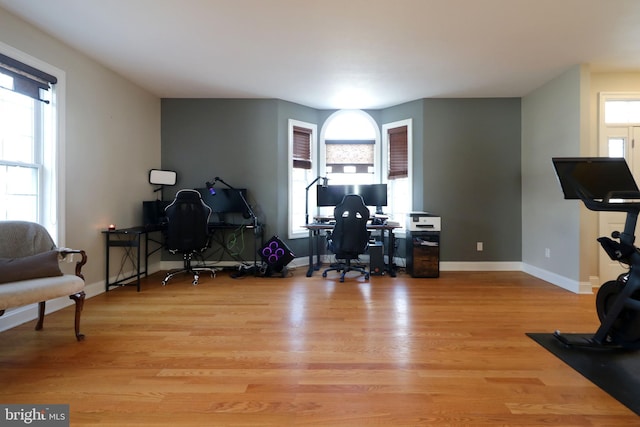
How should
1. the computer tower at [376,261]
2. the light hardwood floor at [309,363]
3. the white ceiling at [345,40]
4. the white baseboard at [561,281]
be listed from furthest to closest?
1. the computer tower at [376,261]
2. the white baseboard at [561,281]
3. the white ceiling at [345,40]
4. the light hardwood floor at [309,363]

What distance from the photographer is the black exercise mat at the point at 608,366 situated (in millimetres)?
1596

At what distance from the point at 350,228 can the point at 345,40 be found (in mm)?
2197

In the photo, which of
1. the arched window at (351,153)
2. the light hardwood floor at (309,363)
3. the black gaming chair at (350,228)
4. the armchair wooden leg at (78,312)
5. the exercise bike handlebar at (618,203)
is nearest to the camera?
the light hardwood floor at (309,363)

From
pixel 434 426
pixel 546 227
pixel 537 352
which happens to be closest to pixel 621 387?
pixel 537 352

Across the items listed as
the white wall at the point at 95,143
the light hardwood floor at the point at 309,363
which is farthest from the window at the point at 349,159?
the white wall at the point at 95,143

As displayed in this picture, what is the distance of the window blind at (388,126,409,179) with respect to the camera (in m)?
4.89

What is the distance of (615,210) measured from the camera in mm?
1830

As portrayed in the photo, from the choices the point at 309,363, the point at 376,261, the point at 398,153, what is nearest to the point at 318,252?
the point at 376,261

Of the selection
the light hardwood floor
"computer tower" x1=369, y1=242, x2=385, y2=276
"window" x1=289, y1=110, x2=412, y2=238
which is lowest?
the light hardwood floor

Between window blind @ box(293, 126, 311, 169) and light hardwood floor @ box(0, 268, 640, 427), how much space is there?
98.0 inches

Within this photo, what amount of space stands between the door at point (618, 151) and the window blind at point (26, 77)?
20.1 feet

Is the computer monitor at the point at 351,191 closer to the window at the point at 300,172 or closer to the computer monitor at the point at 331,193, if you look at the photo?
the computer monitor at the point at 331,193

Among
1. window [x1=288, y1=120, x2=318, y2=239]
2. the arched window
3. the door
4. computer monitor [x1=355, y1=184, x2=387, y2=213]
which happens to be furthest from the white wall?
the door

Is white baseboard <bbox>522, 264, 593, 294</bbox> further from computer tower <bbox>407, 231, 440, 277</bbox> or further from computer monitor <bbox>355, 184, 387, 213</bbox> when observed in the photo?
computer monitor <bbox>355, 184, 387, 213</bbox>
